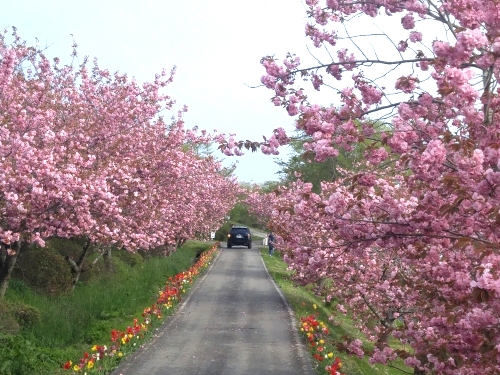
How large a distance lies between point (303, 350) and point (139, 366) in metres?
3.86

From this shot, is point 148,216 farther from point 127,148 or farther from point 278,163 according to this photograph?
point 278,163

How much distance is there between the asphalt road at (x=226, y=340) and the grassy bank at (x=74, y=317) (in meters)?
1.20

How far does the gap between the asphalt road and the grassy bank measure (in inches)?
47.3

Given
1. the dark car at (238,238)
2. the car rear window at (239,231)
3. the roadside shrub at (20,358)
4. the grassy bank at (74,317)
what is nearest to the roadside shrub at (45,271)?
the grassy bank at (74,317)

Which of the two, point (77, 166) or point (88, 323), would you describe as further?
point (88, 323)

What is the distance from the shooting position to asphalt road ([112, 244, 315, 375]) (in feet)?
41.6

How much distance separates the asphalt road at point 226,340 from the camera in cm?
1269

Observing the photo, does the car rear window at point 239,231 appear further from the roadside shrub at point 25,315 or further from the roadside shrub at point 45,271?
the roadside shrub at point 25,315

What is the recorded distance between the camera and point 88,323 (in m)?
16.0

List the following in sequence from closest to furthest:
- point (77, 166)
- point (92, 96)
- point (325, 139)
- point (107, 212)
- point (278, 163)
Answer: point (325, 139)
point (77, 166)
point (107, 212)
point (92, 96)
point (278, 163)

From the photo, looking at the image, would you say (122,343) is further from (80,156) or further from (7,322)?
(80,156)

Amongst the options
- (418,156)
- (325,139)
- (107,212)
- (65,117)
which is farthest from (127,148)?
(418,156)

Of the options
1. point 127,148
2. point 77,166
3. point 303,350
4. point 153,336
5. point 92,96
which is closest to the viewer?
point 77,166

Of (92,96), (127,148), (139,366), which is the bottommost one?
(139,366)
